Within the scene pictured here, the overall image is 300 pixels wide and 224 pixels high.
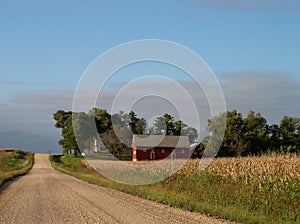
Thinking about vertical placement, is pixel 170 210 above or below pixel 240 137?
below

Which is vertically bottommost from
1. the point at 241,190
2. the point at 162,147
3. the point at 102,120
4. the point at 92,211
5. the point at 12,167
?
the point at 92,211

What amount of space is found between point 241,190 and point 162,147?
173ft

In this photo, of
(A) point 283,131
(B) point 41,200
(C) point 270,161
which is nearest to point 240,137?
(A) point 283,131

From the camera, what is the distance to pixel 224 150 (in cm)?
7800

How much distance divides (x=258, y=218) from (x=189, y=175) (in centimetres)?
1484

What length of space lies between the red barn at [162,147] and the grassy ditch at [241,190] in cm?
3560

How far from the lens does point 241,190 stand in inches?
844

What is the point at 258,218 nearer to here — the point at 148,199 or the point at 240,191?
the point at 240,191

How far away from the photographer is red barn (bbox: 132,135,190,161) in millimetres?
67475

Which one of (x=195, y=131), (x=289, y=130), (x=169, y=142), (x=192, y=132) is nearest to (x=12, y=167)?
(x=169, y=142)

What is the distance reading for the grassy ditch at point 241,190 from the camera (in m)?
16.5

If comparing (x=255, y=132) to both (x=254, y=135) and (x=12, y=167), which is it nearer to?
(x=254, y=135)

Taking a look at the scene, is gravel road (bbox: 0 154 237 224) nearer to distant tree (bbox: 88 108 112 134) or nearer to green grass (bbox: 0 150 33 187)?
green grass (bbox: 0 150 33 187)

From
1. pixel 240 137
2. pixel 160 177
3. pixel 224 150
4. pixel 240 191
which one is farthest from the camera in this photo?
pixel 240 137
